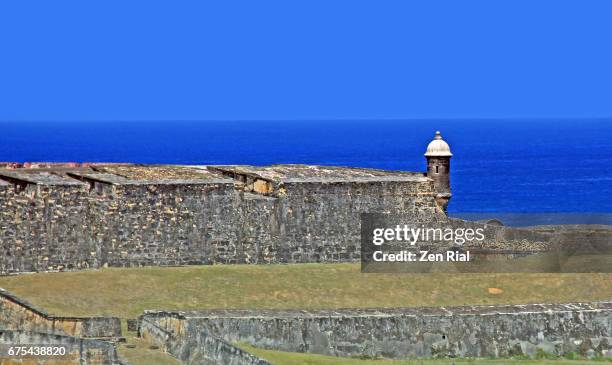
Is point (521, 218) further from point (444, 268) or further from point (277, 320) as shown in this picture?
point (277, 320)

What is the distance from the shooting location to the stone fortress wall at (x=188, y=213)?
54.6 meters

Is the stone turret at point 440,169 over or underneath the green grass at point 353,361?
over

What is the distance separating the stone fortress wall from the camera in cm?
5459

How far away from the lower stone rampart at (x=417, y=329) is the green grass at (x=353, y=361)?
0.44m

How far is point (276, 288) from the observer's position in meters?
53.9

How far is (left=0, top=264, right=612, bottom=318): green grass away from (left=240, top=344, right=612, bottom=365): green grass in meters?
6.28

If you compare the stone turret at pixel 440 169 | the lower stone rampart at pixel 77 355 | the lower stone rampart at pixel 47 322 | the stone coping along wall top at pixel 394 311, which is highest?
the stone turret at pixel 440 169

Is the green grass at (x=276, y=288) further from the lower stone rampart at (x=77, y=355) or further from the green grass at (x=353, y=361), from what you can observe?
the lower stone rampart at (x=77, y=355)

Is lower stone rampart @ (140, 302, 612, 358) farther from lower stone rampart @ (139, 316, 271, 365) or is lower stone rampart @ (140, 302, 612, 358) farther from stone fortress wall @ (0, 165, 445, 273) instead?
stone fortress wall @ (0, 165, 445, 273)

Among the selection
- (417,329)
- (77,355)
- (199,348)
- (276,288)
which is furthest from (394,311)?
(77,355)

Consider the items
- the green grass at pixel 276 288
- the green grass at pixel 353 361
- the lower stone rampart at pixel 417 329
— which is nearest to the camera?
the green grass at pixel 353 361
